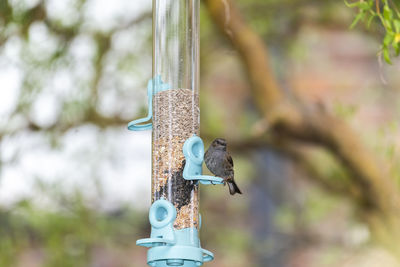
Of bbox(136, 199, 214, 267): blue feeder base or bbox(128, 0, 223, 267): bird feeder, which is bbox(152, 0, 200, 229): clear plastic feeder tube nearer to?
bbox(128, 0, 223, 267): bird feeder

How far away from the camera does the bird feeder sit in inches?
135

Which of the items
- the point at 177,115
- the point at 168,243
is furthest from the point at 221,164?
the point at 168,243

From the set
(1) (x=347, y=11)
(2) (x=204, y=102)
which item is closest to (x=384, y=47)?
(1) (x=347, y=11)

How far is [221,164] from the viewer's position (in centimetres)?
365

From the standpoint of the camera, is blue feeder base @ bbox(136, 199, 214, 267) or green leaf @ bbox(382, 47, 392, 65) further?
green leaf @ bbox(382, 47, 392, 65)

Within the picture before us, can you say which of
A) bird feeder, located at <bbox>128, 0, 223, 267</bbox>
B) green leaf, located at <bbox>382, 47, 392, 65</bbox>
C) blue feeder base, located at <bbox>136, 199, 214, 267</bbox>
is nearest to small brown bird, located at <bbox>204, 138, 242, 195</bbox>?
bird feeder, located at <bbox>128, 0, 223, 267</bbox>

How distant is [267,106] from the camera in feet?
20.0

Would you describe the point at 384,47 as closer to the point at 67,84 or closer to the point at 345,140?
the point at 345,140

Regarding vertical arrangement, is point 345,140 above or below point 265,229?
below

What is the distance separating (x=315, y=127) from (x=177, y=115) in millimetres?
2604

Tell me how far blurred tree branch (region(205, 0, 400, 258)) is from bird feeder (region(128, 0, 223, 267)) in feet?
7.52

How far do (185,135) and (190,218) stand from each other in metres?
0.39

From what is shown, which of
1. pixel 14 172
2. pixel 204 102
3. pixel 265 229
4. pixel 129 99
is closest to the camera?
pixel 14 172

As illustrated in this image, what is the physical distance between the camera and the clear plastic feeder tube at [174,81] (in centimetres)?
354
